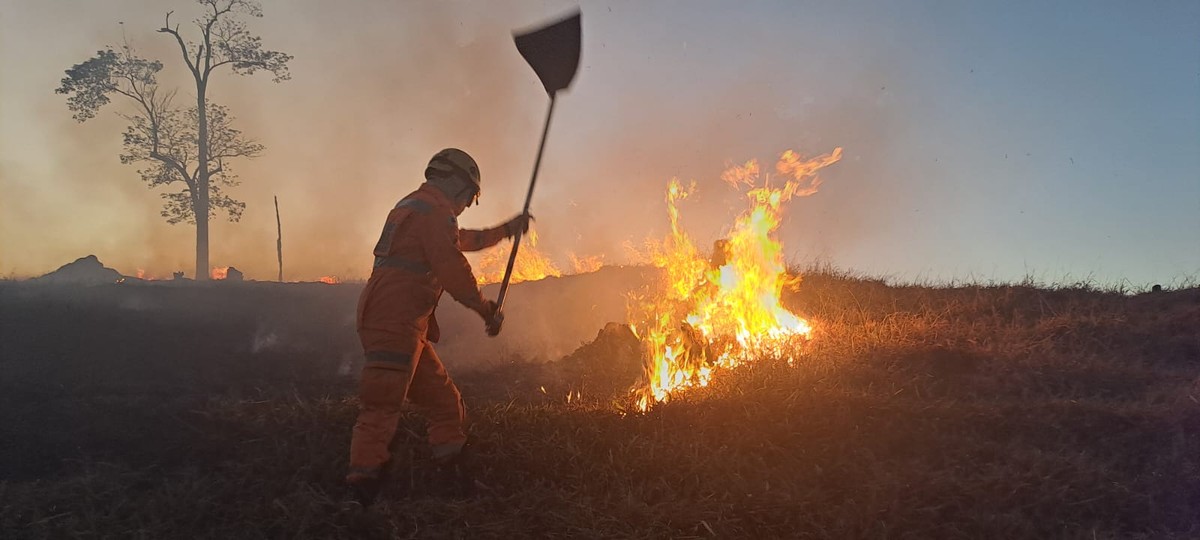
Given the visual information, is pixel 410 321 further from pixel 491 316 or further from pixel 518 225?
pixel 518 225

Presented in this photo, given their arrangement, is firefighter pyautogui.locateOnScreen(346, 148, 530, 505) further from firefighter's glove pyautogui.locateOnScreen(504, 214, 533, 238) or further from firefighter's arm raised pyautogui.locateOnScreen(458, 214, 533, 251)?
firefighter's glove pyautogui.locateOnScreen(504, 214, 533, 238)

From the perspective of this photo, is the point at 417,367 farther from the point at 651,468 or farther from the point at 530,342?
the point at 530,342

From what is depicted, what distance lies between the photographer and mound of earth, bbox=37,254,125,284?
63.5ft

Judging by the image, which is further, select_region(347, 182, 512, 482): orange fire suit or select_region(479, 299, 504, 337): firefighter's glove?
select_region(479, 299, 504, 337): firefighter's glove

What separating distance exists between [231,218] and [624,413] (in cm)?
2176

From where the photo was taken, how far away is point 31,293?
14500 millimetres

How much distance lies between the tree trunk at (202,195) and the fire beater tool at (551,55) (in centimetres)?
2077

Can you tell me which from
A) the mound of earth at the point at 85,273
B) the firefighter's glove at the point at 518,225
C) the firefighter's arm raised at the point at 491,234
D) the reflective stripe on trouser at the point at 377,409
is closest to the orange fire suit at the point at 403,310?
the reflective stripe on trouser at the point at 377,409

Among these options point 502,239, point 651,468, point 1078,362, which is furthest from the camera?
point 1078,362

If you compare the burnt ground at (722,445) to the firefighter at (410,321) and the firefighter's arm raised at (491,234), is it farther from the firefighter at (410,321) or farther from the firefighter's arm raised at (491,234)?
the firefighter's arm raised at (491,234)

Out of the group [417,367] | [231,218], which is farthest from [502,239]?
[231,218]

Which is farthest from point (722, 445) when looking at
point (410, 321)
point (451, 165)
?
point (451, 165)

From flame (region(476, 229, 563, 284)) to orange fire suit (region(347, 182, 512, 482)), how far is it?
503 inches

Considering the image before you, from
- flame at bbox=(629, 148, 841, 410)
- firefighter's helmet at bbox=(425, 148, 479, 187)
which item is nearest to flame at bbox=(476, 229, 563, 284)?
flame at bbox=(629, 148, 841, 410)
